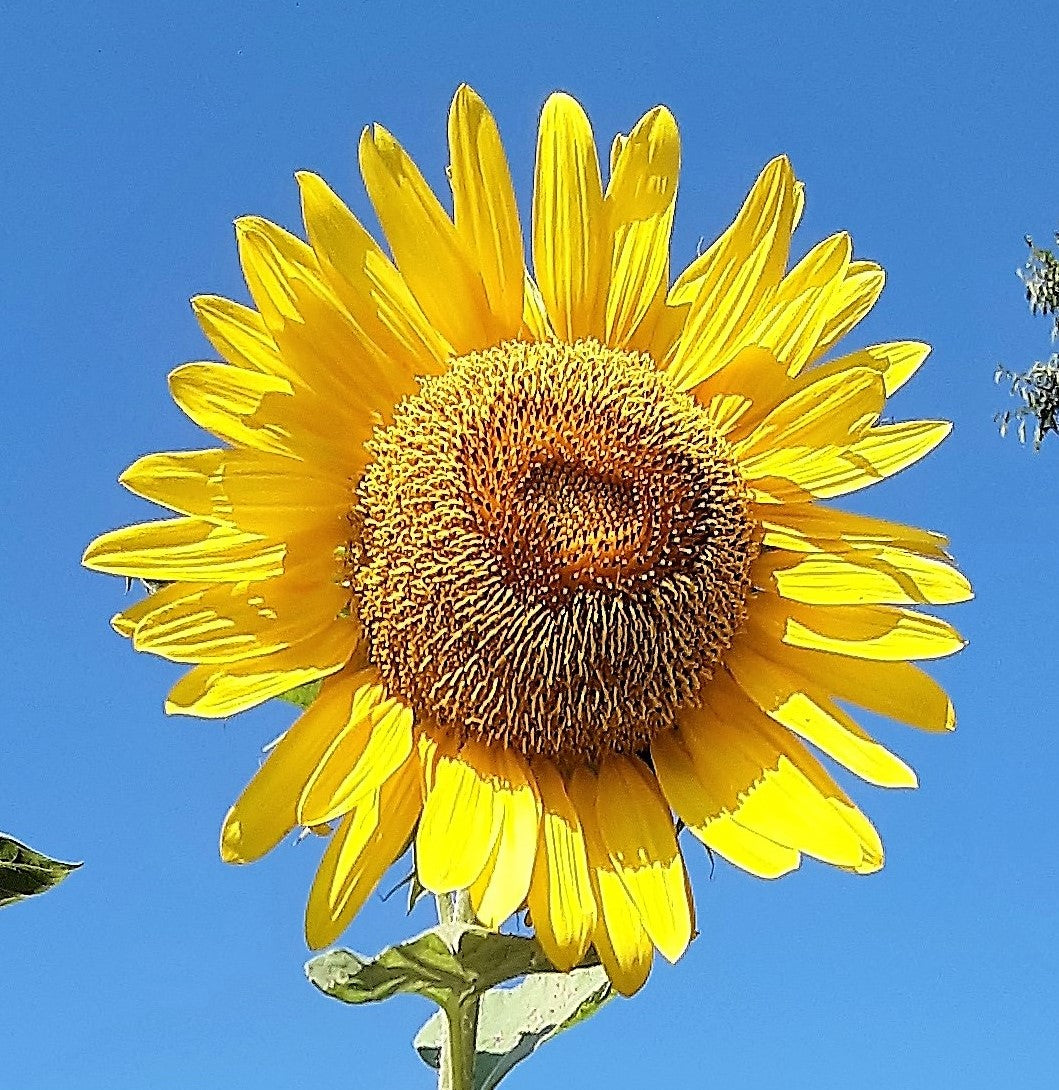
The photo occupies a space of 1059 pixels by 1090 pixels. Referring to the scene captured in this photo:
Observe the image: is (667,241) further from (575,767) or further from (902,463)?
(575,767)

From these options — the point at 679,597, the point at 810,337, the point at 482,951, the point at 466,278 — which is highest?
the point at 466,278

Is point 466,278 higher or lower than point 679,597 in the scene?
higher

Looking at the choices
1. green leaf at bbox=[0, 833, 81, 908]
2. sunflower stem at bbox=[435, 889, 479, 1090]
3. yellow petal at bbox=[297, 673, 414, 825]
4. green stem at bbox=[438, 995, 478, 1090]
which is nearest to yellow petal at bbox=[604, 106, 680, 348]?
yellow petal at bbox=[297, 673, 414, 825]

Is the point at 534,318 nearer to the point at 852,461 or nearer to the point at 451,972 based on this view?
the point at 852,461

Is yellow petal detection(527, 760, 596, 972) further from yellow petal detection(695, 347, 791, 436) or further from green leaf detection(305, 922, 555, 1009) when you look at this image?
yellow petal detection(695, 347, 791, 436)

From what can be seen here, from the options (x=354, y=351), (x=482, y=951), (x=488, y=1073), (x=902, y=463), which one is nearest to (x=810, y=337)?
(x=902, y=463)

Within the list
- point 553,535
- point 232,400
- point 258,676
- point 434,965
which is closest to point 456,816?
point 434,965

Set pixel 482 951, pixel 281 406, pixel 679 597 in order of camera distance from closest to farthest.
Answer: pixel 482 951, pixel 281 406, pixel 679 597

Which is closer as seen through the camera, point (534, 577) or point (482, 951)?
point (482, 951)
